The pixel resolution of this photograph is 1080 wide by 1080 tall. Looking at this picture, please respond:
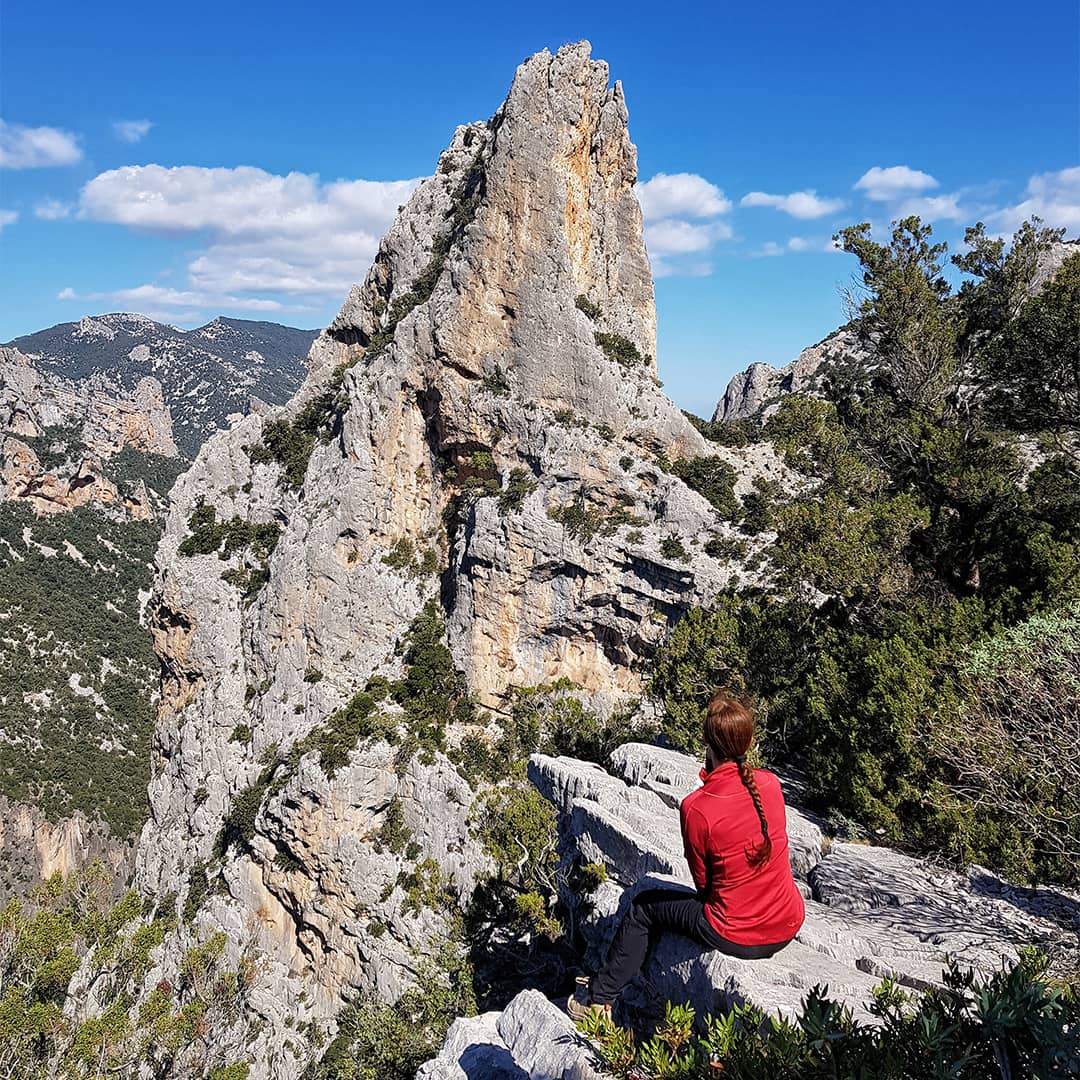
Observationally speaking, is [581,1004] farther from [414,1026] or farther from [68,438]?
[68,438]

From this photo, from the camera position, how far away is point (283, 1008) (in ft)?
87.6

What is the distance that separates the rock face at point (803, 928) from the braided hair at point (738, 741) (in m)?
1.01

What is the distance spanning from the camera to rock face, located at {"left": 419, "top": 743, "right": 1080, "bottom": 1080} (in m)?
5.73

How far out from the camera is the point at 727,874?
524 centimetres

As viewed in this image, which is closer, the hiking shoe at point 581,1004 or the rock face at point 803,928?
the hiking shoe at point 581,1004

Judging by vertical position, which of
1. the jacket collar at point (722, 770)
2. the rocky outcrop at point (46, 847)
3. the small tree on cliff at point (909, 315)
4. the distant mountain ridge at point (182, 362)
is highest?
the distant mountain ridge at point (182, 362)

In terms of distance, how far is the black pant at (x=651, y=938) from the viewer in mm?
5445

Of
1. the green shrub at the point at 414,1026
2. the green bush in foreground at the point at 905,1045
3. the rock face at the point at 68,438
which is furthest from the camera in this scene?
the rock face at the point at 68,438

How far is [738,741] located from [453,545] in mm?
30627

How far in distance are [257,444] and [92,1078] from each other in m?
32.8

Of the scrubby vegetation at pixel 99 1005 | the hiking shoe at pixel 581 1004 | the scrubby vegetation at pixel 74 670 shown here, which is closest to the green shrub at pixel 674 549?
the scrubby vegetation at pixel 99 1005

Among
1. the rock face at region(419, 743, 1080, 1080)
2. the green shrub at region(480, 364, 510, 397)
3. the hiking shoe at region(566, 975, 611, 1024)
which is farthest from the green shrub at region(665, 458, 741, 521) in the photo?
the hiking shoe at region(566, 975, 611, 1024)

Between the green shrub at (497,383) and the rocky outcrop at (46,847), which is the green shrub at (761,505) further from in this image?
the rocky outcrop at (46,847)

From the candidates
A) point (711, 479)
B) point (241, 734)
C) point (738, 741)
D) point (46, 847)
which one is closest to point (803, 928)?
point (738, 741)
